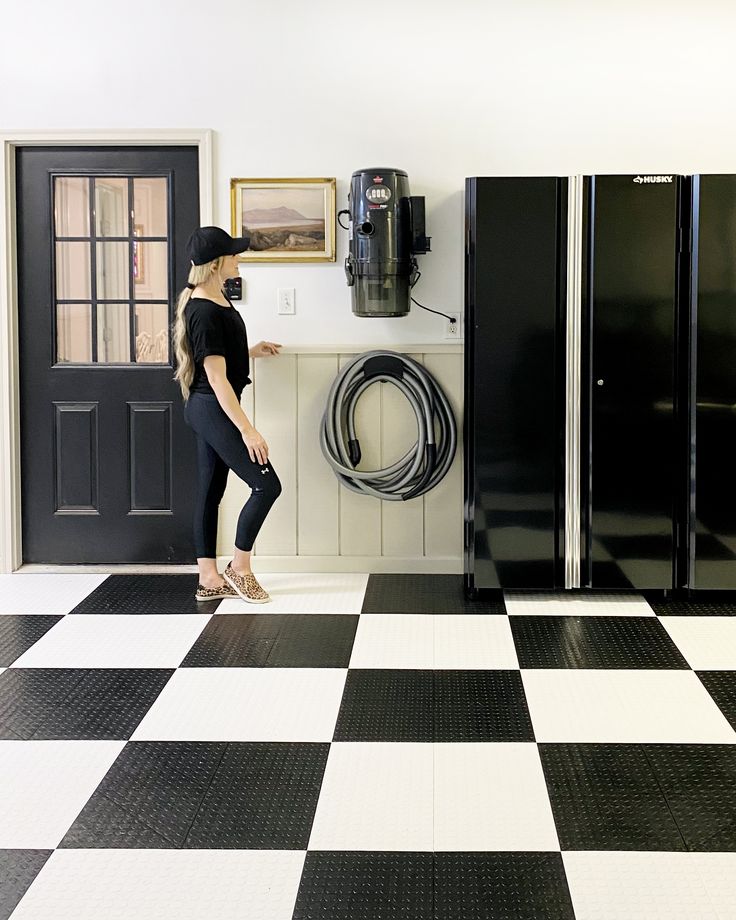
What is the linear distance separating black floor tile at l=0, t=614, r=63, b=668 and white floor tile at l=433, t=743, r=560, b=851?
165 cm

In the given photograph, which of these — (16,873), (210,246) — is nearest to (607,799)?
(16,873)

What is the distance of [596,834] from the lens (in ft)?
7.84

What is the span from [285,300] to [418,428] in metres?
0.85

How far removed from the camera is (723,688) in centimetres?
331

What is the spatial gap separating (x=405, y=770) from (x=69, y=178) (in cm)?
332

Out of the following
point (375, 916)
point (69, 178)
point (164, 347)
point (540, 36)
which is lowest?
point (375, 916)

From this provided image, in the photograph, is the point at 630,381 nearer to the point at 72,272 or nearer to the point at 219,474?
the point at 219,474

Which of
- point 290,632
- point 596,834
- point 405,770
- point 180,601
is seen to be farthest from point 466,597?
point 596,834

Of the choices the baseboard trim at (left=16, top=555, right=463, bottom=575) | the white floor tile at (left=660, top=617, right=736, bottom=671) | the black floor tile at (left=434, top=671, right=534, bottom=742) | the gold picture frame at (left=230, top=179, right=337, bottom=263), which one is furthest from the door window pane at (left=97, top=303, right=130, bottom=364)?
the white floor tile at (left=660, top=617, right=736, bottom=671)

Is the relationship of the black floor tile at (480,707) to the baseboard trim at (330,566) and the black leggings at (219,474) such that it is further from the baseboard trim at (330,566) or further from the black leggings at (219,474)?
the baseboard trim at (330,566)

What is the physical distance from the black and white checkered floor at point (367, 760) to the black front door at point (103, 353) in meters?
0.68

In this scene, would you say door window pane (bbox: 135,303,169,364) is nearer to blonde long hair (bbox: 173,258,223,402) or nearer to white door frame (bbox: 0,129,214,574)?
white door frame (bbox: 0,129,214,574)

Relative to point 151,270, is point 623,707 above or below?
below

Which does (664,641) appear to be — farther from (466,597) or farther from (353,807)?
(353,807)
